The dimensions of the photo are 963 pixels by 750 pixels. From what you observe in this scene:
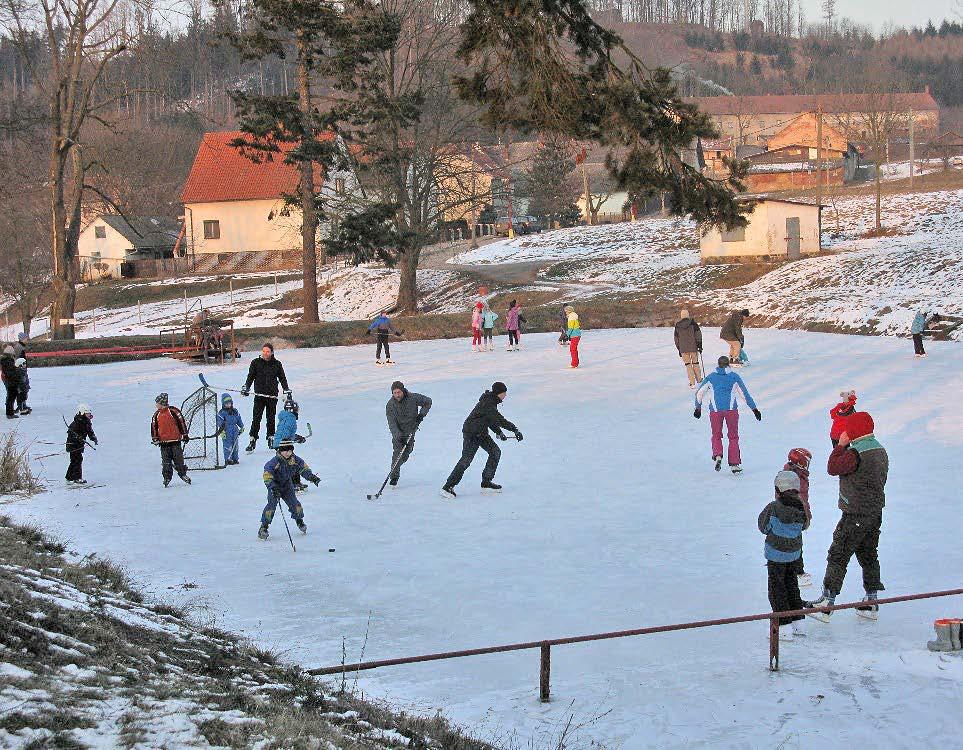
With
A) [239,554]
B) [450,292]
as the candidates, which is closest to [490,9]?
[239,554]

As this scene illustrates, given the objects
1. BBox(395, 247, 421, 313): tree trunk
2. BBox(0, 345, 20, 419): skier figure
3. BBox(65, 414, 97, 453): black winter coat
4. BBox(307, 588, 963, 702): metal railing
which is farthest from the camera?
BBox(395, 247, 421, 313): tree trunk

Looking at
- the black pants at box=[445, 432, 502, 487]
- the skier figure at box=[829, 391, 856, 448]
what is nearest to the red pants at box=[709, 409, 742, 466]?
the black pants at box=[445, 432, 502, 487]

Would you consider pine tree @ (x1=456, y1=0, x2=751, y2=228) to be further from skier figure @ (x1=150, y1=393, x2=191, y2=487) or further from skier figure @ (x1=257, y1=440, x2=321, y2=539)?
skier figure @ (x1=150, y1=393, x2=191, y2=487)

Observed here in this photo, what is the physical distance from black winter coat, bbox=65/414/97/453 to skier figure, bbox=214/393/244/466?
1.99 meters

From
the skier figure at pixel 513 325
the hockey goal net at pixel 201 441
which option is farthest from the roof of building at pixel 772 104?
the hockey goal net at pixel 201 441

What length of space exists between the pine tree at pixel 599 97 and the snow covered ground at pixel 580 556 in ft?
13.1

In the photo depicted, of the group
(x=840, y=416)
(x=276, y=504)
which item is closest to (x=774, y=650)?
(x=840, y=416)

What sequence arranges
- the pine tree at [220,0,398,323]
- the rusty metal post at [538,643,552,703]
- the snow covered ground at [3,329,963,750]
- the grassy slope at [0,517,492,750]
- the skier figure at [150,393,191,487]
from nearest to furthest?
the grassy slope at [0,517,492,750]
the rusty metal post at [538,643,552,703]
the snow covered ground at [3,329,963,750]
the skier figure at [150,393,191,487]
the pine tree at [220,0,398,323]

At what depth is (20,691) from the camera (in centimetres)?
630

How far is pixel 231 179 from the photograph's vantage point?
75.4 metres

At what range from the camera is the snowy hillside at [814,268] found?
3512cm

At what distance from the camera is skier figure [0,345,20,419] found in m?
22.2

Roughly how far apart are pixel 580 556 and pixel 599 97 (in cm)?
638

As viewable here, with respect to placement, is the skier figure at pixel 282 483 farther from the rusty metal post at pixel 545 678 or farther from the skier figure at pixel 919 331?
the skier figure at pixel 919 331
